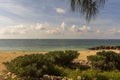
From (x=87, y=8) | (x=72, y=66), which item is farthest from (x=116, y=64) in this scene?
(x=87, y=8)

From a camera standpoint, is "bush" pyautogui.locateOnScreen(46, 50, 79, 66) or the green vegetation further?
"bush" pyautogui.locateOnScreen(46, 50, 79, 66)

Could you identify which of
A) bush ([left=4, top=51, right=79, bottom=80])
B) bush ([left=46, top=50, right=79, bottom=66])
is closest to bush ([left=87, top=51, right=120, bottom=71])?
bush ([left=46, top=50, right=79, bottom=66])

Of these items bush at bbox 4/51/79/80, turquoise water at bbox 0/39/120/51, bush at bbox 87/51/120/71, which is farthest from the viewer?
turquoise water at bbox 0/39/120/51

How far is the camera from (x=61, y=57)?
12.9 m

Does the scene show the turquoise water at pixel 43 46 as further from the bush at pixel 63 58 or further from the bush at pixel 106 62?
the bush at pixel 106 62

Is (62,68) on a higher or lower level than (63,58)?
lower

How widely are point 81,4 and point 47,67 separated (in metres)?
2.97

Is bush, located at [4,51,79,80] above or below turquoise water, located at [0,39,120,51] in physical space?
above

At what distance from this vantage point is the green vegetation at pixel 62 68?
10.0 m

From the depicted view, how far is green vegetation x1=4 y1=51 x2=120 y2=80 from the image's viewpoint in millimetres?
10008

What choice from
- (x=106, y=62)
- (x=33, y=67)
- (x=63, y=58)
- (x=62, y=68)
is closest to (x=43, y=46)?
(x=63, y=58)

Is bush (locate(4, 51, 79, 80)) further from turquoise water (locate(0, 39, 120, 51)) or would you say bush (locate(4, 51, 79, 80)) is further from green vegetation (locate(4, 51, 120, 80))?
turquoise water (locate(0, 39, 120, 51))

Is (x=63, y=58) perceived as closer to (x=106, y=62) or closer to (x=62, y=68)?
(x=62, y=68)

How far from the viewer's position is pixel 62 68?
1180 centimetres
